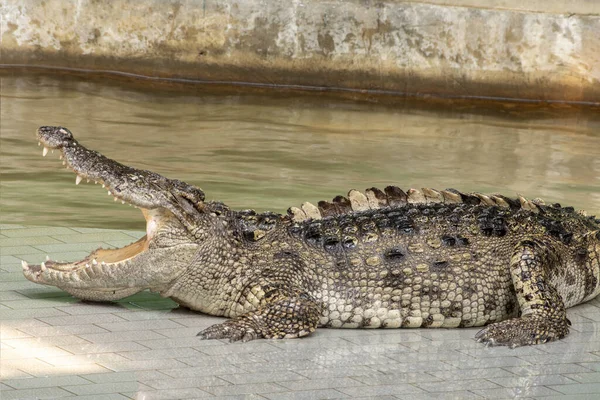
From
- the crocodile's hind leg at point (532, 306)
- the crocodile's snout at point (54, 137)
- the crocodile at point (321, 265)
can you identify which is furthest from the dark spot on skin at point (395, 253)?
the crocodile's snout at point (54, 137)

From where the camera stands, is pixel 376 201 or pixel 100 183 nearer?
pixel 100 183

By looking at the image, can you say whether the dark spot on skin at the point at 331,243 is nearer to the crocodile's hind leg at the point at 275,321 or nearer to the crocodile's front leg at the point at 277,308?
the crocodile's front leg at the point at 277,308

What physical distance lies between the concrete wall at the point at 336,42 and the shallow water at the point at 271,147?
637mm

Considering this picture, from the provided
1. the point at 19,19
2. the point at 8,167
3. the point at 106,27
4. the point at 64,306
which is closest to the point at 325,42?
the point at 106,27

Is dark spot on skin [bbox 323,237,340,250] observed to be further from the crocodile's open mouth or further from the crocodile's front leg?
the crocodile's open mouth

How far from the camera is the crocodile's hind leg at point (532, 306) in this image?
565cm

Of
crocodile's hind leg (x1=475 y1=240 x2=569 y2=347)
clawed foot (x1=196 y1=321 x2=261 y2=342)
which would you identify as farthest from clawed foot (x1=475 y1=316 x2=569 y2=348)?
clawed foot (x1=196 y1=321 x2=261 y2=342)

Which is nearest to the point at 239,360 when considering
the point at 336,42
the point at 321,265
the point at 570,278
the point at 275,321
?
the point at 275,321

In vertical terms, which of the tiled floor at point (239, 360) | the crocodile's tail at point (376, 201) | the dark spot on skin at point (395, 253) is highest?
the crocodile's tail at point (376, 201)

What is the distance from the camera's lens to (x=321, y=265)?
5.87 metres

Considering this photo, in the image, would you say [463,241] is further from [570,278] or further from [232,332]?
[232,332]

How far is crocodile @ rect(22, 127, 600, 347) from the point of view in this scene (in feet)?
19.0

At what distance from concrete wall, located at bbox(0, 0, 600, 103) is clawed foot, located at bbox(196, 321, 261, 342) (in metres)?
10.2

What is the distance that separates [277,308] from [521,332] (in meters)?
1.22
